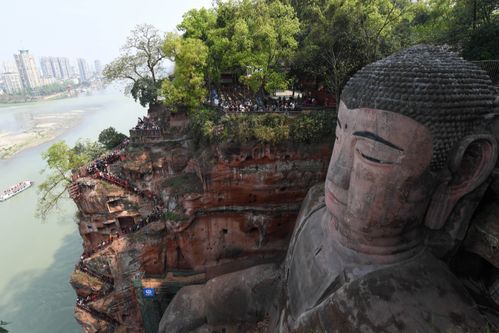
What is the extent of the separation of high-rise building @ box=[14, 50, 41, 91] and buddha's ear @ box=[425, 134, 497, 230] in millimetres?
156583

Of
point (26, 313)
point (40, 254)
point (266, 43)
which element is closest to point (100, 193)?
point (26, 313)

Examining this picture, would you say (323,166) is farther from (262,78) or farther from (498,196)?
(498,196)

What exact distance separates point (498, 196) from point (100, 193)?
15961mm

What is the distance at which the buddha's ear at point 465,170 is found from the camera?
5.36m

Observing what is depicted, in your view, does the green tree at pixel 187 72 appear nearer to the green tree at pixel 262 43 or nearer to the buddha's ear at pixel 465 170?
the green tree at pixel 262 43

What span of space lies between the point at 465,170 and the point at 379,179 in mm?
1528

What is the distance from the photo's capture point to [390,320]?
530cm

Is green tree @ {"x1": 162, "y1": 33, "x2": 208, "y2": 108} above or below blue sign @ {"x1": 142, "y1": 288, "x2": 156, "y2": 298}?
above

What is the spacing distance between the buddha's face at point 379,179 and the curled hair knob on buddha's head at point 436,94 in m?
0.16

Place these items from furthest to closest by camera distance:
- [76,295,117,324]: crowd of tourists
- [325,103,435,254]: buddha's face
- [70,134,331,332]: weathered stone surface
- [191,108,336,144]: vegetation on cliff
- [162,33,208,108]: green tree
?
[162,33,208,108]: green tree < [76,295,117,324]: crowd of tourists < [70,134,331,332]: weathered stone surface < [191,108,336,144]: vegetation on cliff < [325,103,435,254]: buddha's face

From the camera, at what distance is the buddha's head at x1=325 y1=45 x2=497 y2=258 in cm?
529

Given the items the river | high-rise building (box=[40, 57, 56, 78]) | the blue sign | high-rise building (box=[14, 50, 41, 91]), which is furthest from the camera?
high-rise building (box=[40, 57, 56, 78])

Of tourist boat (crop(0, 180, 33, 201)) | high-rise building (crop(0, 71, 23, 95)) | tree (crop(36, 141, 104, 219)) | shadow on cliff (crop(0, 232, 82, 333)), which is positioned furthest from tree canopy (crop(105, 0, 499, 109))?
high-rise building (crop(0, 71, 23, 95))

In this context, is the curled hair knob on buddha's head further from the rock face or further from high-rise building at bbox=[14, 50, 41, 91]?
high-rise building at bbox=[14, 50, 41, 91]
